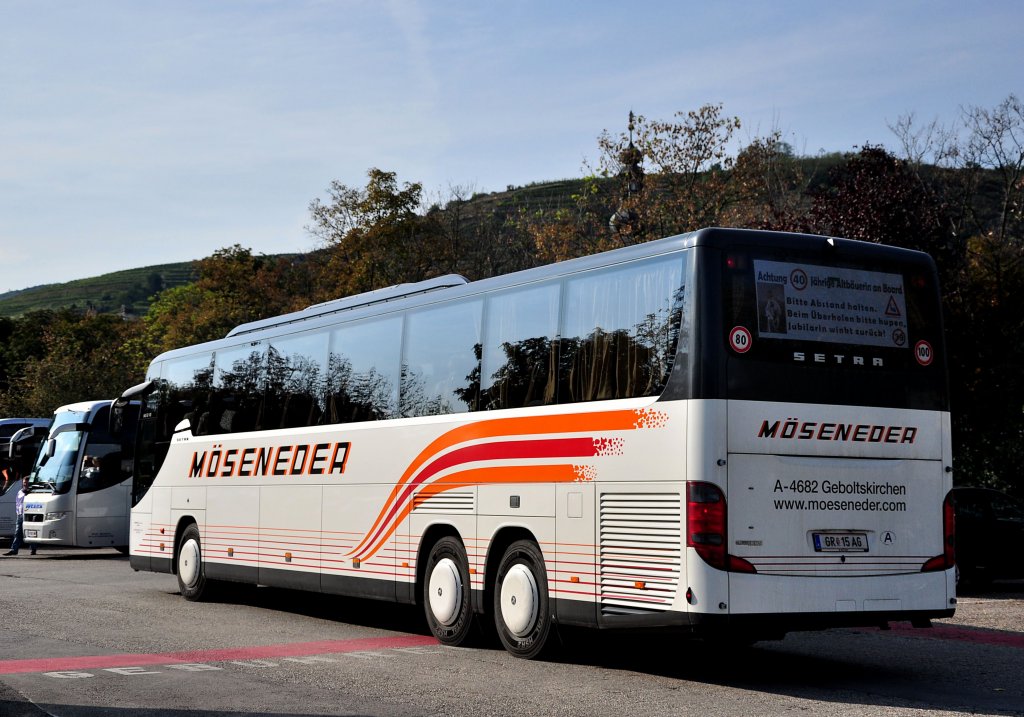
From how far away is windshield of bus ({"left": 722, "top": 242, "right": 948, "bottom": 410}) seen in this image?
391 inches

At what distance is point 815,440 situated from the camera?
1008 centimetres

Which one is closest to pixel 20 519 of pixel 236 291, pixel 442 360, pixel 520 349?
pixel 442 360

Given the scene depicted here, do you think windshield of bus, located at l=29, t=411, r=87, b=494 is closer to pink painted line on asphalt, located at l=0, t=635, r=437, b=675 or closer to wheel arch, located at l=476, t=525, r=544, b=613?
pink painted line on asphalt, located at l=0, t=635, r=437, b=675

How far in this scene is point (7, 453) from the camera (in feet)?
115

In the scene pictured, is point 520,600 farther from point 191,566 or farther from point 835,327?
point 191,566

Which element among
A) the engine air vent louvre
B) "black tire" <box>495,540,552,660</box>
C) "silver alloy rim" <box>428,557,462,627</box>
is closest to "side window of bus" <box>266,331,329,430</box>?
"silver alloy rim" <box>428,557,462,627</box>

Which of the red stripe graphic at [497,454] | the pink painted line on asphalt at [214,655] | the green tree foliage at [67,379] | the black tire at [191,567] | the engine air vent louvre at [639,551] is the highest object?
the green tree foliage at [67,379]

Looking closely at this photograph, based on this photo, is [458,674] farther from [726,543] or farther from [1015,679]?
[1015,679]

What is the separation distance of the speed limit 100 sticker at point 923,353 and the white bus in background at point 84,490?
21066mm

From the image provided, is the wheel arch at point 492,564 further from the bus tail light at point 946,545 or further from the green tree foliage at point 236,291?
the green tree foliage at point 236,291

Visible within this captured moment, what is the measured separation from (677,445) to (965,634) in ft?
20.3

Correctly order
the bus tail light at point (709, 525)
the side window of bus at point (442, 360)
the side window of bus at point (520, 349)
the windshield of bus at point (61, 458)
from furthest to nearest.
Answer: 1. the windshield of bus at point (61, 458)
2. the side window of bus at point (442, 360)
3. the side window of bus at point (520, 349)
4. the bus tail light at point (709, 525)

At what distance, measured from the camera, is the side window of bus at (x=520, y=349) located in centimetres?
1147

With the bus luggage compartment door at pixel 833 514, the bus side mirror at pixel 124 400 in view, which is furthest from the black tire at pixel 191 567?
the bus luggage compartment door at pixel 833 514
